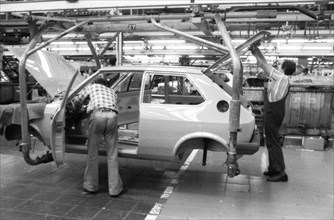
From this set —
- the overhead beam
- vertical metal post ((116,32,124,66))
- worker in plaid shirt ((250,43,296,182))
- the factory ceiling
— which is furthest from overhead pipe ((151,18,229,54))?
vertical metal post ((116,32,124,66))

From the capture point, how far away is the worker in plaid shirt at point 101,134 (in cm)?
488

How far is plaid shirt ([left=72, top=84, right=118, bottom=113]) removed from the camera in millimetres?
4906

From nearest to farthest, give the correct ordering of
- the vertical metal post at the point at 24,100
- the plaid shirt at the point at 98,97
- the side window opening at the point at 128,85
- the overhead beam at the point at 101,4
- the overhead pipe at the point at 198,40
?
the overhead beam at the point at 101,4 < the overhead pipe at the point at 198,40 < the plaid shirt at the point at 98,97 < the vertical metal post at the point at 24,100 < the side window opening at the point at 128,85

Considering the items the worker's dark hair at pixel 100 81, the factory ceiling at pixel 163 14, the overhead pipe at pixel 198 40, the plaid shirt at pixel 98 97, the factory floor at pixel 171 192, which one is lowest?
the factory floor at pixel 171 192

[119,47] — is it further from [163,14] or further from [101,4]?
[101,4]

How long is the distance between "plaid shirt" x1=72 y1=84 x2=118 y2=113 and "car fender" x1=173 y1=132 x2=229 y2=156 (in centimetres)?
114

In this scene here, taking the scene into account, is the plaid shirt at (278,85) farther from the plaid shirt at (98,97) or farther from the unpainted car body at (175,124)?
the plaid shirt at (98,97)

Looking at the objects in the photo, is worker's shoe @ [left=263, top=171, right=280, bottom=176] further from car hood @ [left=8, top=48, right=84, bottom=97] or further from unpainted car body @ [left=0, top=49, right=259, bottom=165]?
car hood @ [left=8, top=48, right=84, bottom=97]

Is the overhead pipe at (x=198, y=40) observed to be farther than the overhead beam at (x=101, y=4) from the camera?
Yes

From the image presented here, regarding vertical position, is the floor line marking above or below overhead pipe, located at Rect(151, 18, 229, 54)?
below

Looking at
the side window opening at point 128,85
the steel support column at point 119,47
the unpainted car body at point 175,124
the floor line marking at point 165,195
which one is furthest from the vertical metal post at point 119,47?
the floor line marking at point 165,195

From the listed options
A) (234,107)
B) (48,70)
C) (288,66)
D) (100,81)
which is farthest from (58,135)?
(288,66)

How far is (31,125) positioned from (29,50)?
1.25 meters

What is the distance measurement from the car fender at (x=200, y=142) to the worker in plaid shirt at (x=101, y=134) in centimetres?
97
